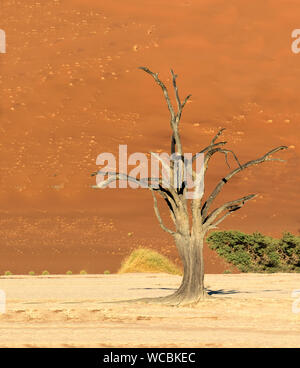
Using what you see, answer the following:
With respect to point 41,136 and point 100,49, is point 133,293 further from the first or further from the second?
point 100,49

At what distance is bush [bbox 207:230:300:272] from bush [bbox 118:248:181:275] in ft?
14.3

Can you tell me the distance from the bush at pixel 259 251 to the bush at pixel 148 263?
435 cm

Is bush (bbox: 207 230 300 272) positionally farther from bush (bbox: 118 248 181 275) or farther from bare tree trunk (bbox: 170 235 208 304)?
bare tree trunk (bbox: 170 235 208 304)

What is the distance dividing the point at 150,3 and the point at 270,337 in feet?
149

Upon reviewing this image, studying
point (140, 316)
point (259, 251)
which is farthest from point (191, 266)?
point (259, 251)

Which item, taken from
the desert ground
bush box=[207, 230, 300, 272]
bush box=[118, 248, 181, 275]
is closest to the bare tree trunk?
the desert ground

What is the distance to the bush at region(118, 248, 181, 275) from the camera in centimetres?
2869

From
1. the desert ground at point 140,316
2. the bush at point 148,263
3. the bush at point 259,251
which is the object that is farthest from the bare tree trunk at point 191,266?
the bush at point 259,251

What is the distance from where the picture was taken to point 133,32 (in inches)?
1999

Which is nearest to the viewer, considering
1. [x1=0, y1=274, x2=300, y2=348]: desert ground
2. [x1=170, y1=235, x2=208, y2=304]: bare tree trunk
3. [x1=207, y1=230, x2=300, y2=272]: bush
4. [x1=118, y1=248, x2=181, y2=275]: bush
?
[x1=0, y1=274, x2=300, y2=348]: desert ground

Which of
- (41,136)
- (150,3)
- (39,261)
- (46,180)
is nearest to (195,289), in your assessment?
(39,261)

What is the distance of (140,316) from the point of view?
51.1ft

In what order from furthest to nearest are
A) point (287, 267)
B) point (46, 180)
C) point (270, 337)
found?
point (46, 180)
point (287, 267)
point (270, 337)
